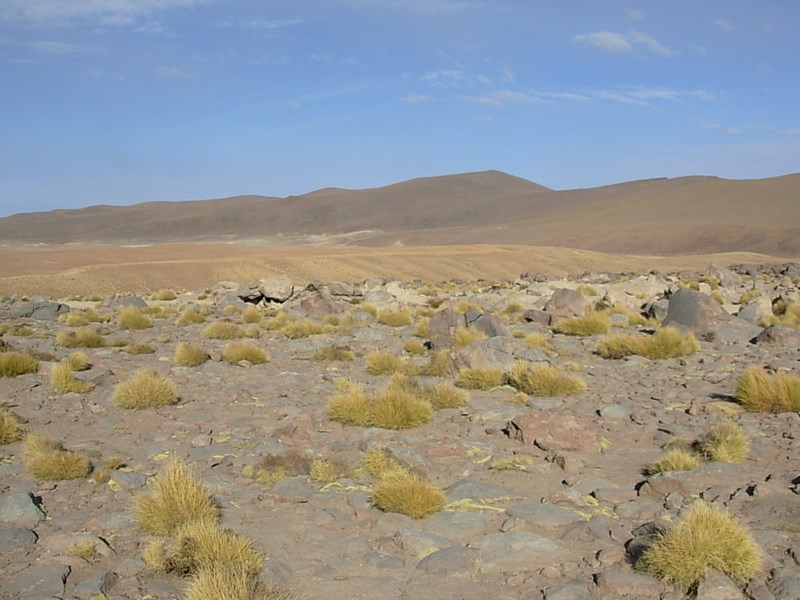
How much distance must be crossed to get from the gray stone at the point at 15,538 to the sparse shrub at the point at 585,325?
13.7 metres

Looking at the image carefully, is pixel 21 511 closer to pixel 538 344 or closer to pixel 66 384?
pixel 66 384

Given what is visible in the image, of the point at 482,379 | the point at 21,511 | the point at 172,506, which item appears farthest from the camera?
the point at 482,379

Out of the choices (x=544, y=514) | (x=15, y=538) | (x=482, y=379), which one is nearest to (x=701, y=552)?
(x=544, y=514)

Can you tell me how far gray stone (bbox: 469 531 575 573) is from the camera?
16.5ft

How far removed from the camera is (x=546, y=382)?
10.4 meters

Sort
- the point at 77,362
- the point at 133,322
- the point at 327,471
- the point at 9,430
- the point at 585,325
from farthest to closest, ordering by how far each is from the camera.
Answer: the point at 133,322 < the point at 585,325 < the point at 77,362 < the point at 9,430 < the point at 327,471

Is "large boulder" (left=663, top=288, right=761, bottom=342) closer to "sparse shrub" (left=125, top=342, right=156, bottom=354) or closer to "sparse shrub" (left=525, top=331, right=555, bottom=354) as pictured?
"sparse shrub" (left=525, top=331, right=555, bottom=354)

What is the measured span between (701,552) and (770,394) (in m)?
5.03

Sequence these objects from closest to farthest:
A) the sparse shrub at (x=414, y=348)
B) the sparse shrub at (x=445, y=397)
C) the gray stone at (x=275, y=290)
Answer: the sparse shrub at (x=445, y=397)
the sparse shrub at (x=414, y=348)
the gray stone at (x=275, y=290)

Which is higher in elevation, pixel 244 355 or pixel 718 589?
pixel 244 355

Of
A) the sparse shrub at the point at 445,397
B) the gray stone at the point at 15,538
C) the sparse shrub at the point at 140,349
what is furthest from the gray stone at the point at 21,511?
the sparse shrub at the point at 140,349

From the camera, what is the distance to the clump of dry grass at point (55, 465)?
6656 mm

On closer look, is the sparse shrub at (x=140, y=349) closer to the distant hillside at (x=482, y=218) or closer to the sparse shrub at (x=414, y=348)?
the sparse shrub at (x=414, y=348)

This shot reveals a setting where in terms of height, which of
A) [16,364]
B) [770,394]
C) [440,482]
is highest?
[16,364]
